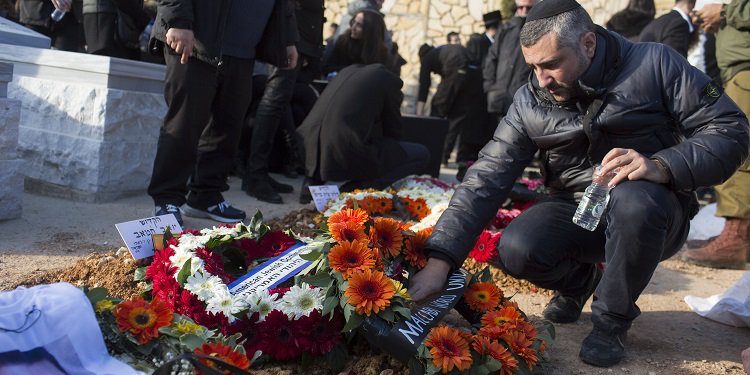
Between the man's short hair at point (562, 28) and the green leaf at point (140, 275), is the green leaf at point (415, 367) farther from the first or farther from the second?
the man's short hair at point (562, 28)

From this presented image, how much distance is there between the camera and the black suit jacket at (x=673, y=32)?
6.05 m

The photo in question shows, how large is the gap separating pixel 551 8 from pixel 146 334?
1.81 metres

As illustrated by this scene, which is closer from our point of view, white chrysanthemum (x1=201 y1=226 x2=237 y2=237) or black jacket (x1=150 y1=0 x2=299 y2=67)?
white chrysanthemum (x1=201 y1=226 x2=237 y2=237)

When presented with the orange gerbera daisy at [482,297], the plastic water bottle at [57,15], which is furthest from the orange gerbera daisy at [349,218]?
the plastic water bottle at [57,15]

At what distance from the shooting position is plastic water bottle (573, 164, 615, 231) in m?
2.82

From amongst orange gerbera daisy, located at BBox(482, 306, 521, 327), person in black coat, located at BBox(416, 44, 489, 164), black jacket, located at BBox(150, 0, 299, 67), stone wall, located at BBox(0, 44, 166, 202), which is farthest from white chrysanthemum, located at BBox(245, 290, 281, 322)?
person in black coat, located at BBox(416, 44, 489, 164)

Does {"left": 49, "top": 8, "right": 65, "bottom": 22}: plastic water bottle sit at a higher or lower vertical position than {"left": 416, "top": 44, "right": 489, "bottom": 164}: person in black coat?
higher

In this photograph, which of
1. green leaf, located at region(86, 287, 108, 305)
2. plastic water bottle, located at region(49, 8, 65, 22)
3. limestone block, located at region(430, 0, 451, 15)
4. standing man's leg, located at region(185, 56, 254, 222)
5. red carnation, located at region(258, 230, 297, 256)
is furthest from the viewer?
limestone block, located at region(430, 0, 451, 15)

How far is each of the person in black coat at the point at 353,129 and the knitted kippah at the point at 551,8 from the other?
2.69m

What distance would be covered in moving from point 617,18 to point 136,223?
5.38m

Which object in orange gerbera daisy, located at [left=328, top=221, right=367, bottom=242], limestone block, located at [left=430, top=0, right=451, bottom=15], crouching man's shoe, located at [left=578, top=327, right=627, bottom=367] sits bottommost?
crouching man's shoe, located at [left=578, top=327, right=627, bottom=367]

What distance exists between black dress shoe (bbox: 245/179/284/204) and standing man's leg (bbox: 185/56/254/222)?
32.2 inches

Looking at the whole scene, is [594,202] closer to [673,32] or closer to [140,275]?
[140,275]

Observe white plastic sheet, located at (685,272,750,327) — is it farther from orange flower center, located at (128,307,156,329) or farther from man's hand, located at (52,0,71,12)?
man's hand, located at (52,0,71,12)
